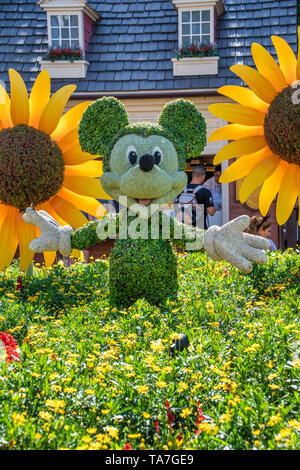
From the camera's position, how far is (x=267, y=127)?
4098 millimetres

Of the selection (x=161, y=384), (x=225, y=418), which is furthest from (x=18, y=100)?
(x=225, y=418)

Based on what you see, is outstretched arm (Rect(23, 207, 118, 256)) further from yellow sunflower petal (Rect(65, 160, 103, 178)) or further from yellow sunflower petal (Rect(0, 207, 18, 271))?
yellow sunflower petal (Rect(65, 160, 103, 178))

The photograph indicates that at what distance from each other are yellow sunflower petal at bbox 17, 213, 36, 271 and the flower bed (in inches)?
26.1

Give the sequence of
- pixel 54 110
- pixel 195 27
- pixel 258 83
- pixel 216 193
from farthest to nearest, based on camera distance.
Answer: pixel 195 27, pixel 216 193, pixel 54 110, pixel 258 83

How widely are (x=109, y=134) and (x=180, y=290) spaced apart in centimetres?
126

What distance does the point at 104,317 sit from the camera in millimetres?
3701

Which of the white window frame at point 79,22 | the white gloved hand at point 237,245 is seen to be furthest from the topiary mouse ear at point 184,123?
the white window frame at point 79,22

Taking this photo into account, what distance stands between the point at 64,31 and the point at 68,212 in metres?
5.01

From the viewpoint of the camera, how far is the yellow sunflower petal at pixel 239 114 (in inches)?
163

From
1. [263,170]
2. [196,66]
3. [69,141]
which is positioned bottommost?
[263,170]

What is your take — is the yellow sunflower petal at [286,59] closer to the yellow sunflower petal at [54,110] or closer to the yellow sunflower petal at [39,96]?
the yellow sunflower petal at [54,110]

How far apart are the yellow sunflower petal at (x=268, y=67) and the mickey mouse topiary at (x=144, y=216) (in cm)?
55

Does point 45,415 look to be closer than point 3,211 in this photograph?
Yes

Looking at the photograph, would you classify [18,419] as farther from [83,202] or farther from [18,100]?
[18,100]
